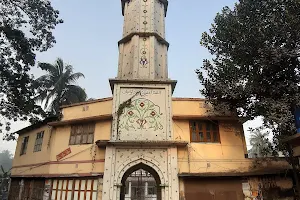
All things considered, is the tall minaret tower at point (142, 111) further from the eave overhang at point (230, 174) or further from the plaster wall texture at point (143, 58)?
the eave overhang at point (230, 174)

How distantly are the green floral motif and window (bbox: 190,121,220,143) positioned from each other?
165 cm

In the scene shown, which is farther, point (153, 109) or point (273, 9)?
point (153, 109)

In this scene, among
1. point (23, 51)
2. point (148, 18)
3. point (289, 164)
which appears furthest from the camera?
point (148, 18)

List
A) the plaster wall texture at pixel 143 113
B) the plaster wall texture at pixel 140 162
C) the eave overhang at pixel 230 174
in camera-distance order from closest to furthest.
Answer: the plaster wall texture at pixel 140 162, the eave overhang at pixel 230 174, the plaster wall texture at pixel 143 113

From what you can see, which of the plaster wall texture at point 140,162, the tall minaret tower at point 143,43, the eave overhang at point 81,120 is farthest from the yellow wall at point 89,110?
the plaster wall texture at point 140,162

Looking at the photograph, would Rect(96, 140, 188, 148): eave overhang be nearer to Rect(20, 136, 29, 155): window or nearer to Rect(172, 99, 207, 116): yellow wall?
Rect(172, 99, 207, 116): yellow wall

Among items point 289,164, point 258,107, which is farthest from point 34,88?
point 289,164

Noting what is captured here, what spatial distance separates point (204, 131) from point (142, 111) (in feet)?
10.5

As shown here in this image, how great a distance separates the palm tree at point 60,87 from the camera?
21438 mm

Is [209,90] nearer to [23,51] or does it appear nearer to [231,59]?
[231,59]

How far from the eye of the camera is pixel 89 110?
40.8ft

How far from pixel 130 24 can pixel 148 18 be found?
1200mm

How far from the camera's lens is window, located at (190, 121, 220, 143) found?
11.5m

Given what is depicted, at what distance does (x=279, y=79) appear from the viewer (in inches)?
391
